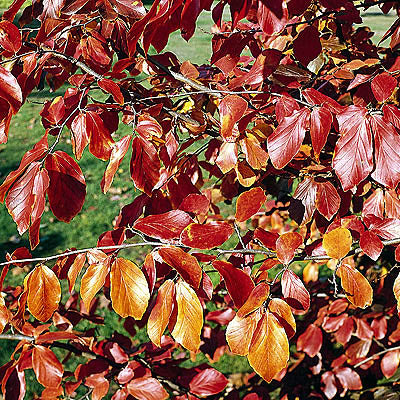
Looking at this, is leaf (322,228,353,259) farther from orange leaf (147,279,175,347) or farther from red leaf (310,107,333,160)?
orange leaf (147,279,175,347)

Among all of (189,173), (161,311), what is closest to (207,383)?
(189,173)

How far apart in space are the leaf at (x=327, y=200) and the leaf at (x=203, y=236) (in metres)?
0.44

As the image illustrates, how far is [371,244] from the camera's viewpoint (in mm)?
1001

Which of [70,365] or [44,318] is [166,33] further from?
[70,365]

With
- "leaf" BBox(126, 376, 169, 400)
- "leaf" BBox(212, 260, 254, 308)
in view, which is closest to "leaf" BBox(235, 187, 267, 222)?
"leaf" BBox(212, 260, 254, 308)

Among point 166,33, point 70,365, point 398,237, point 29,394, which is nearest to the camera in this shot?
point 166,33

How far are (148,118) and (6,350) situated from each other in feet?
8.14

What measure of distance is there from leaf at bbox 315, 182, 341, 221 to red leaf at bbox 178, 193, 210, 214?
0.37 meters

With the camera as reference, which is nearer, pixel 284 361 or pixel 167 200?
pixel 284 361

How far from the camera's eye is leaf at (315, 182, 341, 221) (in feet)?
4.25

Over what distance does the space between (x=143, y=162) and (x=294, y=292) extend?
1.39 ft

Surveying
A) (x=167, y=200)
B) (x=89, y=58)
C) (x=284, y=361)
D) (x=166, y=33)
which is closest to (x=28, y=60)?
(x=89, y=58)

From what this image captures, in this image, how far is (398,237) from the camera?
1.04 m

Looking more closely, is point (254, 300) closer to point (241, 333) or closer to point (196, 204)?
point (241, 333)
